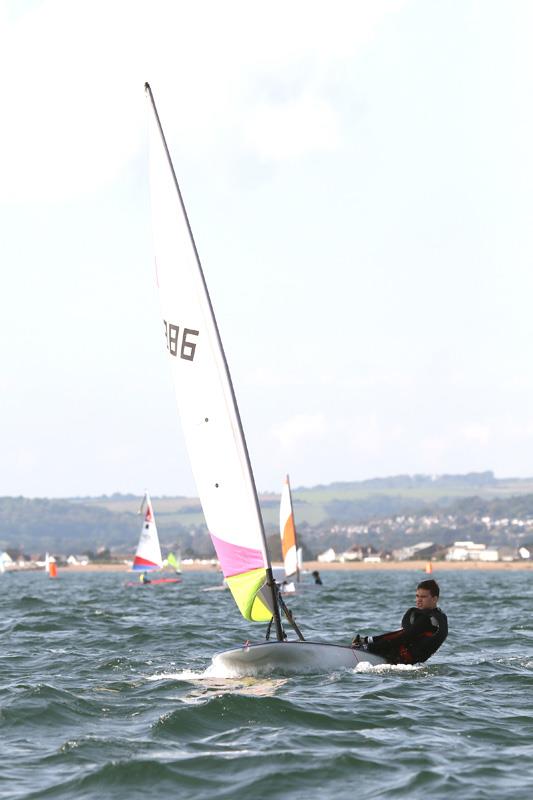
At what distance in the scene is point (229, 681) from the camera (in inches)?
613

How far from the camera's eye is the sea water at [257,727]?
9930 mm

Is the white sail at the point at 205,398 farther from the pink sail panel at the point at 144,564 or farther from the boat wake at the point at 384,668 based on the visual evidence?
the pink sail panel at the point at 144,564

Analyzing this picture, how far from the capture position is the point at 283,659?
51.5 feet

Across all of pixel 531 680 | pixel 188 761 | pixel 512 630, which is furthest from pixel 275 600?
pixel 512 630

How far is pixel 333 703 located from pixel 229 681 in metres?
2.29

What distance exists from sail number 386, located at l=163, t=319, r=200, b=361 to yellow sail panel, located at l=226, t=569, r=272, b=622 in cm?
300

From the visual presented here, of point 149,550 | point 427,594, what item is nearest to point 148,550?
point 149,550

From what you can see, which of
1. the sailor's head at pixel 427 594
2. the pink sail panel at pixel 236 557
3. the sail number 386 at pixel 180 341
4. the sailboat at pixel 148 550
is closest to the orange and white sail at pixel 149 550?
the sailboat at pixel 148 550

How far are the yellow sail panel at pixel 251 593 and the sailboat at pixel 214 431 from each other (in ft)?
0.04

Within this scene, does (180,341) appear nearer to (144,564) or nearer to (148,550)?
(148,550)

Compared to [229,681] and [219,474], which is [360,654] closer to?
A: [229,681]

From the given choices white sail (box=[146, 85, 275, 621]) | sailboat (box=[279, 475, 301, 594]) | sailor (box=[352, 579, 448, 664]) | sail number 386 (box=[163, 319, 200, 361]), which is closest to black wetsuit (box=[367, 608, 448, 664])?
sailor (box=[352, 579, 448, 664])

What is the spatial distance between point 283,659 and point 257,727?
3343 mm

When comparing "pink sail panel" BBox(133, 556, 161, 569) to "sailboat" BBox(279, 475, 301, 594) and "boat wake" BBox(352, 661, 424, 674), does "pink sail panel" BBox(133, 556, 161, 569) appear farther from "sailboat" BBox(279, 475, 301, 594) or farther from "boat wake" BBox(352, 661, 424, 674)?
"boat wake" BBox(352, 661, 424, 674)
